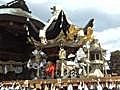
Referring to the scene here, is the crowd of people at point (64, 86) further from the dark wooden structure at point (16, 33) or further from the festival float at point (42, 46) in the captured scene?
the dark wooden structure at point (16, 33)

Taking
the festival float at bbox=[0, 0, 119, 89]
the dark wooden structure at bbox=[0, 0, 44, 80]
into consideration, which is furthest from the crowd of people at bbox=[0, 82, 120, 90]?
the dark wooden structure at bbox=[0, 0, 44, 80]

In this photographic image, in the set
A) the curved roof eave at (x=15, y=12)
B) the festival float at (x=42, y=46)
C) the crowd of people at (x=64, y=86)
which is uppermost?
the curved roof eave at (x=15, y=12)

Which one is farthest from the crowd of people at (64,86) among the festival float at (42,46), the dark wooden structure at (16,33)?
the dark wooden structure at (16,33)

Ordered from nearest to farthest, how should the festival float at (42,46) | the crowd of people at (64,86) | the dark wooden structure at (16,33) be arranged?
the crowd of people at (64,86)
the festival float at (42,46)
the dark wooden structure at (16,33)

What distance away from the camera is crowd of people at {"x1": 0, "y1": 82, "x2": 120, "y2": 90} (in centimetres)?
1160

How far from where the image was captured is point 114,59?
3006 centimetres

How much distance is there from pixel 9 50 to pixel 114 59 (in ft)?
49.0

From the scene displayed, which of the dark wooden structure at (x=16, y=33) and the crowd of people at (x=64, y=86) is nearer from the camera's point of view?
the crowd of people at (x=64, y=86)

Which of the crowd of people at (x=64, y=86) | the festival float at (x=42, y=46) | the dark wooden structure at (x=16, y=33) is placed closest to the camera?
the crowd of people at (x=64, y=86)

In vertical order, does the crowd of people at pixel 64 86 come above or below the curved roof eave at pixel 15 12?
below

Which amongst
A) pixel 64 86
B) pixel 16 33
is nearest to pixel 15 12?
pixel 16 33

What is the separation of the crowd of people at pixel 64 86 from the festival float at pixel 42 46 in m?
1.68

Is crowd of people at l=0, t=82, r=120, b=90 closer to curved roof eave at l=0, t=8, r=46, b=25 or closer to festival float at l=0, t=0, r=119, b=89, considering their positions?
festival float at l=0, t=0, r=119, b=89

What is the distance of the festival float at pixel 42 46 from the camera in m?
15.6
